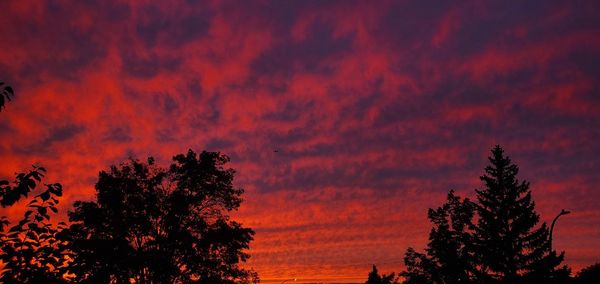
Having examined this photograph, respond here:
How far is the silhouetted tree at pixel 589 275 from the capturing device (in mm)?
38925

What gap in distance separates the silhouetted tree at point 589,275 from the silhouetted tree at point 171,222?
29377mm

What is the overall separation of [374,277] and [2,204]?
3329 inches

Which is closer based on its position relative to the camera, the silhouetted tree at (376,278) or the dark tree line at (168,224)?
the dark tree line at (168,224)

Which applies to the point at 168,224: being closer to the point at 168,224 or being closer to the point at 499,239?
the point at 168,224

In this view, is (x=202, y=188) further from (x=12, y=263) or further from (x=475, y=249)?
(x=475, y=249)

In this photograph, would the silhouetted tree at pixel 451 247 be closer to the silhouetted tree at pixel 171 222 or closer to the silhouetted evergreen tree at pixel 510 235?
the silhouetted evergreen tree at pixel 510 235

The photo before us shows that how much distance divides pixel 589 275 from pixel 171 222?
36.5 metres

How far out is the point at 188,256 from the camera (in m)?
30.6

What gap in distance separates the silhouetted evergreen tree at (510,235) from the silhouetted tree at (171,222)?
25.3 metres

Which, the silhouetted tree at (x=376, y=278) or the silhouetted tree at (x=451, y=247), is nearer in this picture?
the silhouetted tree at (x=451, y=247)

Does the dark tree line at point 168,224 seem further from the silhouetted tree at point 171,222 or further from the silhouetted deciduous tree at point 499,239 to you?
the silhouetted deciduous tree at point 499,239

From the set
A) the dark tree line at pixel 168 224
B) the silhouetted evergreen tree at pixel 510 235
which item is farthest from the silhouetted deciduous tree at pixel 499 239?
the dark tree line at pixel 168 224

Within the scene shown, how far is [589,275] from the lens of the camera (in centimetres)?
4072

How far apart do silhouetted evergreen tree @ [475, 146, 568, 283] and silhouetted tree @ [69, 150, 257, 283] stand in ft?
83.1
